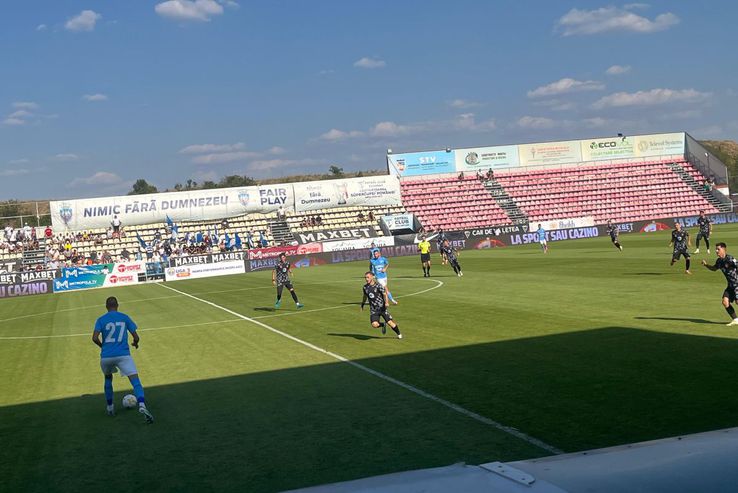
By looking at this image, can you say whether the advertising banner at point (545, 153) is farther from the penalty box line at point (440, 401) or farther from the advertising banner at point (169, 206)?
the penalty box line at point (440, 401)

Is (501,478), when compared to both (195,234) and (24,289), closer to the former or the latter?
(24,289)

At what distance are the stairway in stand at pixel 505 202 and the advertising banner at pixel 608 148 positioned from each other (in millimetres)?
12808

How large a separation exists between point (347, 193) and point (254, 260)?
21.5 meters

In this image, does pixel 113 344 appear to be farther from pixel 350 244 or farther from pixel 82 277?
pixel 350 244

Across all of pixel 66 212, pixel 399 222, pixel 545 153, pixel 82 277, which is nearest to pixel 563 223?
pixel 399 222

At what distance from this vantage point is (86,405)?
12664mm

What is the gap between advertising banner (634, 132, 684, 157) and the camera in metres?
85.7

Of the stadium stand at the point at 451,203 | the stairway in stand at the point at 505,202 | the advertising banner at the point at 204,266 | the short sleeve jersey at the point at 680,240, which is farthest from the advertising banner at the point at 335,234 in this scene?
the short sleeve jersey at the point at 680,240

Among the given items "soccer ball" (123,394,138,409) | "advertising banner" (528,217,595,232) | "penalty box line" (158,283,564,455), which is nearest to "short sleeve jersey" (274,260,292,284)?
"penalty box line" (158,283,564,455)

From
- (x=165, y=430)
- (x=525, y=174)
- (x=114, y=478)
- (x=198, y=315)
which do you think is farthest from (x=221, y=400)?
(x=525, y=174)

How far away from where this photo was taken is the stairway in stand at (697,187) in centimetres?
7600

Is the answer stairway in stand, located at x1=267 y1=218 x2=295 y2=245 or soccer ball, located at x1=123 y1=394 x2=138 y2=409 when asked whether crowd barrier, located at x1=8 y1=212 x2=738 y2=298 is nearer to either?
stairway in stand, located at x1=267 y1=218 x2=295 y2=245

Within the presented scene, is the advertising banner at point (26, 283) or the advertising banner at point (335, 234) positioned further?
the advertising banner at point (335, 234)

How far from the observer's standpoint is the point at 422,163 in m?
80.5
